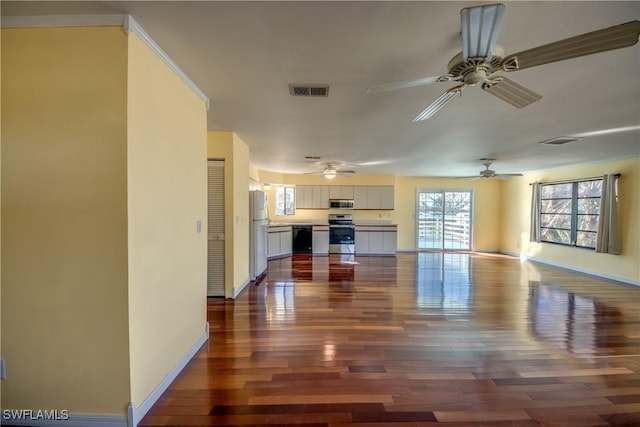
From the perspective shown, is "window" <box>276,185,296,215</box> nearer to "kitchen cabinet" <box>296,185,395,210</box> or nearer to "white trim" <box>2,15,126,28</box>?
"kitchen cabinet" <box>296,185,395,210</box>

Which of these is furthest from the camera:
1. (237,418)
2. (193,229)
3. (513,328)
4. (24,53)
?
(513,328)

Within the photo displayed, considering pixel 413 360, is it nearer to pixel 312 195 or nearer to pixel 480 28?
pixel 480 28

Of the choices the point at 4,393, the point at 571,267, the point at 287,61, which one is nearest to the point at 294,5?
the point at 287,61

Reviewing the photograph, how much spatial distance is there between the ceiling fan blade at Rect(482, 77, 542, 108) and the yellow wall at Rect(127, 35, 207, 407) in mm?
2163

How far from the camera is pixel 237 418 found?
1.76m

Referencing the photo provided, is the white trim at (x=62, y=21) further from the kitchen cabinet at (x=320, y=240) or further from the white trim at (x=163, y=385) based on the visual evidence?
the kitchen cabinet at (x=320, y=240)

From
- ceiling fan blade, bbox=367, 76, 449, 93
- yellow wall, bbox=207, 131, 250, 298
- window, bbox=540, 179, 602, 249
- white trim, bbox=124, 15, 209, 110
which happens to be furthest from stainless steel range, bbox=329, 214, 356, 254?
Answer: ceiling fan blade, bbox=367, 76, 449, 93

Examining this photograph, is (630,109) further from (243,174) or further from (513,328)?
(243,174)

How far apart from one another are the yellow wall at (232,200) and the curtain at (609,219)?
6.83 metres

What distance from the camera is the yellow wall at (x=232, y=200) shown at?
12.5 feet

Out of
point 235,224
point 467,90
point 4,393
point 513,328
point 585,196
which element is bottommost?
point 513,328

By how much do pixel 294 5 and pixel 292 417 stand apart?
243 cm

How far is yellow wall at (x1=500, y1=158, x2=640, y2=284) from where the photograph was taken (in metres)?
5.07

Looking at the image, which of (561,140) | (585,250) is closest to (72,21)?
(561,140)
